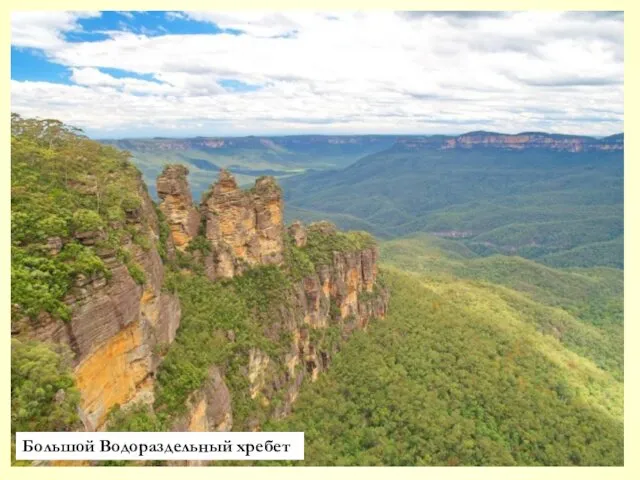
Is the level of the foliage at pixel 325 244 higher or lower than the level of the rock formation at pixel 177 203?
lower

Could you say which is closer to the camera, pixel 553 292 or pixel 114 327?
pixel 114 327

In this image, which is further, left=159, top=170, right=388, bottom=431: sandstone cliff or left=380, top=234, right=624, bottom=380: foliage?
left=380, top=234, right=624, bottom=380: foliage

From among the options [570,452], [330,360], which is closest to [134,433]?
[330,360]

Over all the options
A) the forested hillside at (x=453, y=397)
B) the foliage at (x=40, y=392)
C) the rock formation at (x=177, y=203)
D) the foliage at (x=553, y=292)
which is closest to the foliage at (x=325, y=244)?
the forested hillside at (x=453, y=397)

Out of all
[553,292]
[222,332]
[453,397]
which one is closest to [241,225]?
[222,332]

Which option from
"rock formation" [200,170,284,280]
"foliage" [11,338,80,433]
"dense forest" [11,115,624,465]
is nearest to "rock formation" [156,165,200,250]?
"dense forest" [11,115,624,465]

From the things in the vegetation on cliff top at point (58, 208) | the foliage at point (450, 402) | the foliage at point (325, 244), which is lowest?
the foliage at point (450, 402)

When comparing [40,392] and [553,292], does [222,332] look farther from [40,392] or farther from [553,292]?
[553,292]

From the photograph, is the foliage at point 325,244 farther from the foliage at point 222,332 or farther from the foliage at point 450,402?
the foliage at point 450,402

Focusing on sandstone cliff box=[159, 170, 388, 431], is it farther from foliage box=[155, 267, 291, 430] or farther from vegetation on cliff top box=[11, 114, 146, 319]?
vegetation on cliff top box=[11, 114, 146, 319]

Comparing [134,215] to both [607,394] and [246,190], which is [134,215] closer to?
[246,190]

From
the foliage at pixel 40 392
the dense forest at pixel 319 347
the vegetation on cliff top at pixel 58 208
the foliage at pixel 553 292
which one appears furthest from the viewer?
the foliage at pixel 553 292
